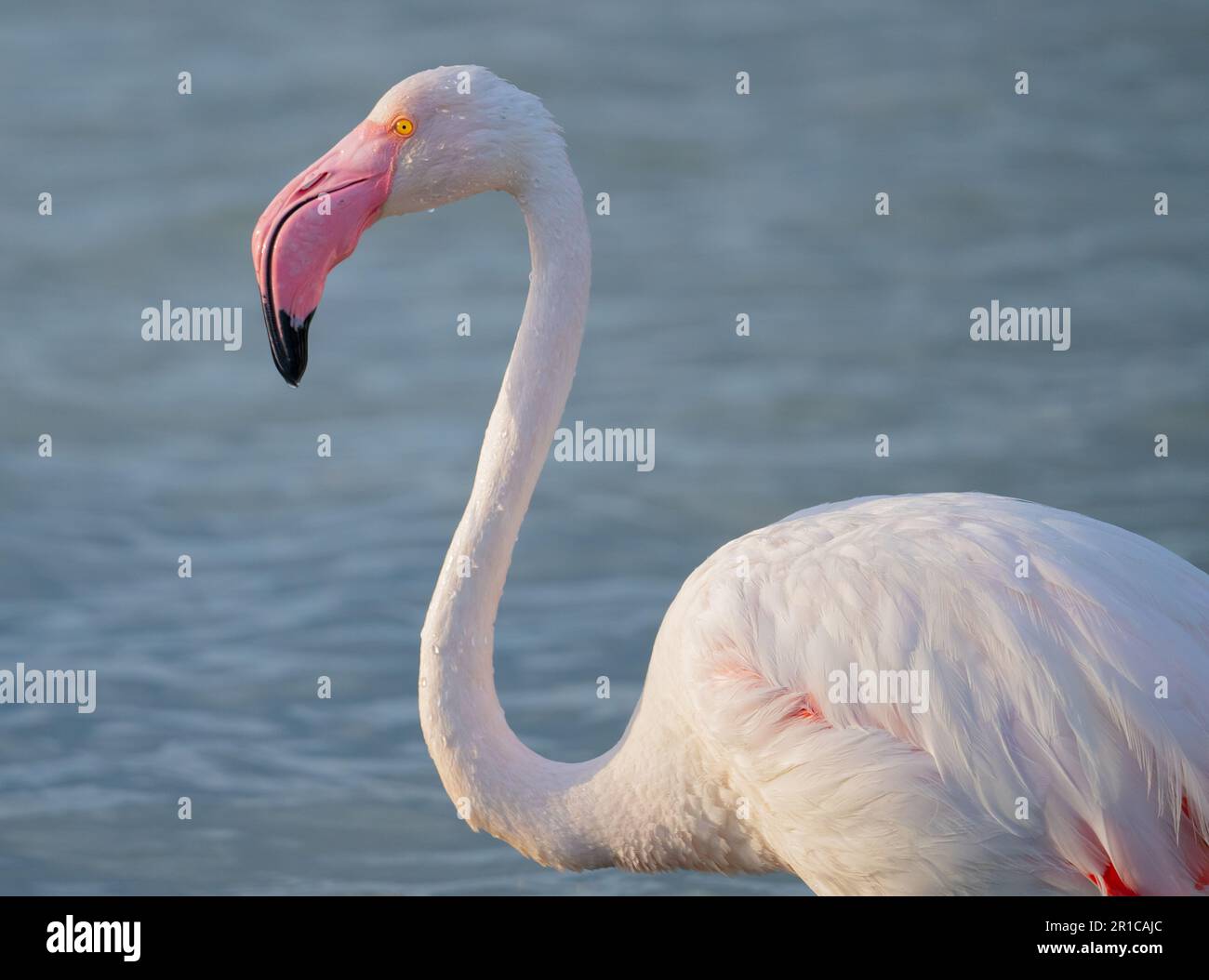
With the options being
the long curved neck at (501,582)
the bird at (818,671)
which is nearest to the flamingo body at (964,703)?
the bird at (818,671)

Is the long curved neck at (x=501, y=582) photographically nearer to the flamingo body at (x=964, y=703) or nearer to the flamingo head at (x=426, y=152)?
the flamingo head at (x=426, y=152)

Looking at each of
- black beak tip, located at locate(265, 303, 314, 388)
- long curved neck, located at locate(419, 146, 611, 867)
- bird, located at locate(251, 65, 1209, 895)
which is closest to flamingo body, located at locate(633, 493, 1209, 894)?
bird, located at locate(251, 65, 1209, 895)

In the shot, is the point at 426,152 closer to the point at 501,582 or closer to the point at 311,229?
the point at 311,229

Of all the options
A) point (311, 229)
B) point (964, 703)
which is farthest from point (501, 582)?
point (964, 703)

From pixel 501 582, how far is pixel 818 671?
0.85 meters

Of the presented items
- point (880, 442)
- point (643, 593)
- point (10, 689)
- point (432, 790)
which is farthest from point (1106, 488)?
point (10, 689)

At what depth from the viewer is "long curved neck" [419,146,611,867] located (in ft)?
12.4

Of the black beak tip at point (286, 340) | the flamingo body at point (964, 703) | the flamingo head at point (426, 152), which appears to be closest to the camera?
the flamingo body at point (964, 703)

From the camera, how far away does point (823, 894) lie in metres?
3.68

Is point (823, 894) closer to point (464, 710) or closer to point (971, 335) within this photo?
point (464, 710)

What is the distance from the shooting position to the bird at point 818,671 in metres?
3.29

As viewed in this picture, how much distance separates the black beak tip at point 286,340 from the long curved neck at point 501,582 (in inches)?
20.6

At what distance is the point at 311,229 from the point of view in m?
3.69

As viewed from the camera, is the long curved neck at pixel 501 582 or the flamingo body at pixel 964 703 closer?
the flamingo body at pixel 964 703
